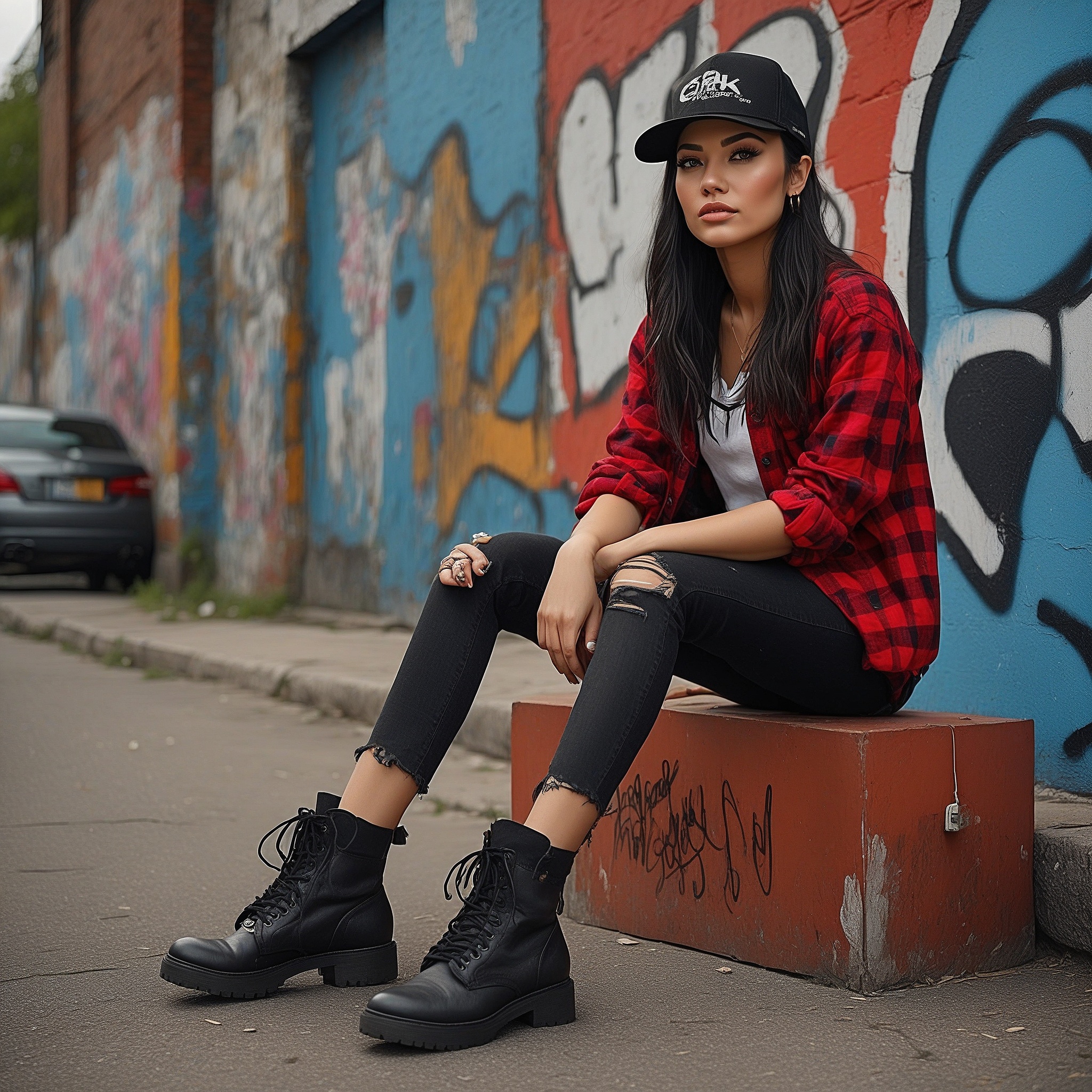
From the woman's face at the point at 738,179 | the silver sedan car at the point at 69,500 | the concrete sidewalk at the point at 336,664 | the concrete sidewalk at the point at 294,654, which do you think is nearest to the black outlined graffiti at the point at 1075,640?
the concrete sidewalk at the point at 336,664

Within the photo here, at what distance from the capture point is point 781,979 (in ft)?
7.38

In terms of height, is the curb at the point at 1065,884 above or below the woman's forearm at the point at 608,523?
below

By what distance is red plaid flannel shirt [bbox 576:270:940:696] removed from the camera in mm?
2203

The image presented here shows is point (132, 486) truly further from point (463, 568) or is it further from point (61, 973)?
point (463, 568)

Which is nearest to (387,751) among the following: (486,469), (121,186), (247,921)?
(247,921)

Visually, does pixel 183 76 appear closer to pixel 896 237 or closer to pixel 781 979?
pixel 896 237

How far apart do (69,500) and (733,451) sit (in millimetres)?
8925

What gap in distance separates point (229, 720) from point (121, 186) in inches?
340

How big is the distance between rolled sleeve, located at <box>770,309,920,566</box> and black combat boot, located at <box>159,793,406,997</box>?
2.90 feet

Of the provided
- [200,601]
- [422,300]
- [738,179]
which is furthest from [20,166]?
[738,179]

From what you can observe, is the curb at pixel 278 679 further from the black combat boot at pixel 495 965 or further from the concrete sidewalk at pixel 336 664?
the black combat boot at pixel 495 965

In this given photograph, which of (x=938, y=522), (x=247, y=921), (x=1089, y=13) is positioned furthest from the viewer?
(x=938, y=522)

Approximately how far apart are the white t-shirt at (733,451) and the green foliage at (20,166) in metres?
18.0

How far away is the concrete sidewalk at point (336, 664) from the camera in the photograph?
7.82 feet
